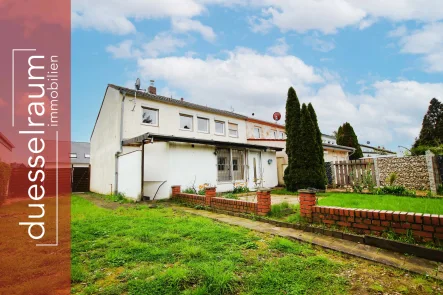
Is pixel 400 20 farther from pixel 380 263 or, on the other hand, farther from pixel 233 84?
pixel 233 84

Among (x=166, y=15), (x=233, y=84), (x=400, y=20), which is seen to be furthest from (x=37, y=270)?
(x=233, y=84)

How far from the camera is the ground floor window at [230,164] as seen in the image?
12.4m

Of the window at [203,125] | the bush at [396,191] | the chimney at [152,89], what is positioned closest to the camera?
the bush at [396,191]

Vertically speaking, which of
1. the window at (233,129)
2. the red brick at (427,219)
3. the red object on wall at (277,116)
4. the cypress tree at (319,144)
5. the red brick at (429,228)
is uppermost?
the red object on wall at (277,116)

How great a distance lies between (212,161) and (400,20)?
9966mm

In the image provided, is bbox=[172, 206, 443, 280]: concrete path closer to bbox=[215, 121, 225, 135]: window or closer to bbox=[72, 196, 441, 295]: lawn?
bbox=[72, 196, 441, 295]: lawn

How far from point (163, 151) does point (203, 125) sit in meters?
8.26

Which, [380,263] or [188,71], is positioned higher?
[188,71]

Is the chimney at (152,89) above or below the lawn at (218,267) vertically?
above

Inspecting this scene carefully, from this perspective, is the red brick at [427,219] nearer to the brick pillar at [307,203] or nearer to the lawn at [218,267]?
the lawn at [218,267]

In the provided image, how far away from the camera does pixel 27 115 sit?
17.1 feet

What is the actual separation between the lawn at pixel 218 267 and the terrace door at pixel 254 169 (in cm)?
911

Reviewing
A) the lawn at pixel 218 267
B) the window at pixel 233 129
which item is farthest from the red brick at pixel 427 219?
the window at pixel 233 129

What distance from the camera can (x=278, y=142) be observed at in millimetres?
16188
